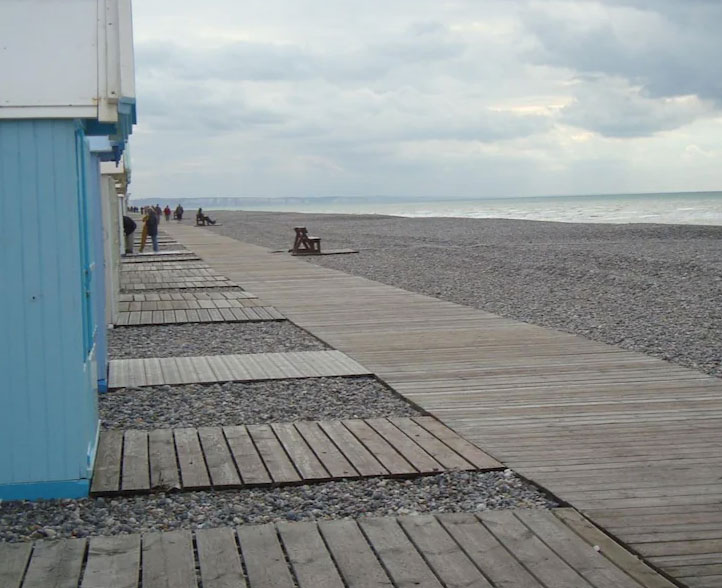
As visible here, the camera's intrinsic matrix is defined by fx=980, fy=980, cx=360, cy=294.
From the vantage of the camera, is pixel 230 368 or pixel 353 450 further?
pixel 230 368

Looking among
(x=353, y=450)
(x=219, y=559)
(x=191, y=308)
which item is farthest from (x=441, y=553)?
(x=191, y=308)

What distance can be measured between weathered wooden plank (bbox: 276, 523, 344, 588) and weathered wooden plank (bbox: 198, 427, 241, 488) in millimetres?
682

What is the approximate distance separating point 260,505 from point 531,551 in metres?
1.25

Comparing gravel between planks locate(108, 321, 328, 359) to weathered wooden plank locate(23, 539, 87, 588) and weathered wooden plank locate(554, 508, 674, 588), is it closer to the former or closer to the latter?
weathered wooden plank locate(23, 539, 87, 588)

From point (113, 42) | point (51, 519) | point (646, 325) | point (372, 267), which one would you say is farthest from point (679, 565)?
point (372, 267)

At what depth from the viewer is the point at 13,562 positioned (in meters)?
3.61

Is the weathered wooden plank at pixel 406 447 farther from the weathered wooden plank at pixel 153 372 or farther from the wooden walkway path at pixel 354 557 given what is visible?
the weathered wooden plank at pixel 153 372

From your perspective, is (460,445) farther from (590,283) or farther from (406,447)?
(590,283)

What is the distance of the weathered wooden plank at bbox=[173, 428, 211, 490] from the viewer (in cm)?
456

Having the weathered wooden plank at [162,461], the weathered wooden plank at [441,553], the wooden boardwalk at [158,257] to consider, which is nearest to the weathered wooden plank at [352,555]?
the weathered wooden plank at [441,553]

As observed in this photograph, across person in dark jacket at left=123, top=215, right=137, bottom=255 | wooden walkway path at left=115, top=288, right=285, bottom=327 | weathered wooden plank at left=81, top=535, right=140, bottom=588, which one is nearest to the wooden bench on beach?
person in dark jacket at left=123, top=215, right=137, bottom=255

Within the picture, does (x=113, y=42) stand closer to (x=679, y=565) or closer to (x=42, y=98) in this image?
(x=42, y=98)

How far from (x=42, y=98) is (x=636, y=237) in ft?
104

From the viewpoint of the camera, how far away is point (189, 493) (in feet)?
14.7
